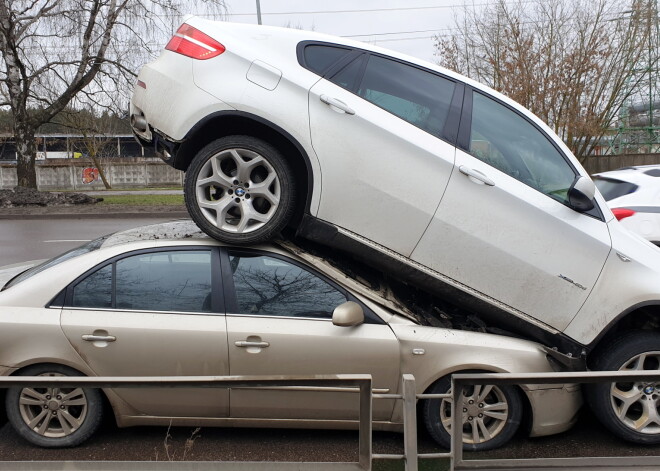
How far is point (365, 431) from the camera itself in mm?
2643

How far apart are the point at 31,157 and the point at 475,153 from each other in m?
20.2

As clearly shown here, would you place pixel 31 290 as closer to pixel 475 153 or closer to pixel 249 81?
pixel 249 81

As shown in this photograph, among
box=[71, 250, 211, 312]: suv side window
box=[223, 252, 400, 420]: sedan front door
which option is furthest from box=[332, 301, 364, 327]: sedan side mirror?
box=[71, 250, 211, 312]: suv side window

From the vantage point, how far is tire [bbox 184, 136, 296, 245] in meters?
3.47

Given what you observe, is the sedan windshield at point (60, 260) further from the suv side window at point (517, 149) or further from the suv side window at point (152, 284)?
the suv side window at point (517, 149)

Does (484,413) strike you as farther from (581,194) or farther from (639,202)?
(639,202)

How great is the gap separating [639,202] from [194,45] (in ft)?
20.4

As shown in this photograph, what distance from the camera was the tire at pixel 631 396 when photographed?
3.11 metres

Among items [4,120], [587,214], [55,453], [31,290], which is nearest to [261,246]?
[31,290]

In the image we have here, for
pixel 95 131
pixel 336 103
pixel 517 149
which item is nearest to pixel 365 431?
pixel 336 103

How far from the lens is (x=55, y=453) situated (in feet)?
10.6

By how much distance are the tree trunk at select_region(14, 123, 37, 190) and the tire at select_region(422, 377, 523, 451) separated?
20.0 m

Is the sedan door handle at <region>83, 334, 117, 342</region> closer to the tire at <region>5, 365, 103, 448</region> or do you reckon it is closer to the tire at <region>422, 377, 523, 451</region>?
the tire at <region>5, 365, 103, 448</region>

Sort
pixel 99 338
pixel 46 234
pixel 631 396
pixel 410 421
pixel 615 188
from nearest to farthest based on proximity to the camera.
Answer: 1. pixel 410 421
2. pixel 631 396
3. pixel 99 338
4. pixel 615 188
5. pixel 46 234
